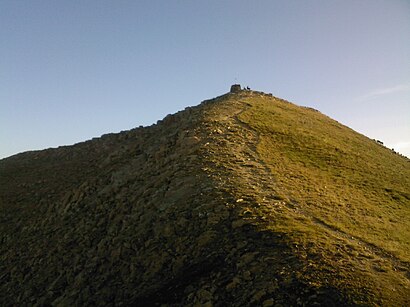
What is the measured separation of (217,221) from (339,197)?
29.4ft

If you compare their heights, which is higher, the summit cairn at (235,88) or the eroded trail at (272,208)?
the summit cairn at (235,88)

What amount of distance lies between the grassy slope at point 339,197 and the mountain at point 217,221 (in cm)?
9

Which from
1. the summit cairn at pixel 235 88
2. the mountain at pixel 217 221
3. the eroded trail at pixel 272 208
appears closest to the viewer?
the mountain at pixel 217 221

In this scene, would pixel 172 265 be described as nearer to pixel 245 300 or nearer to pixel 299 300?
pixel 245 300

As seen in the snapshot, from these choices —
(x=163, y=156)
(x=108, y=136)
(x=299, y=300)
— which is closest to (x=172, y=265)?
(x=299, y=300)

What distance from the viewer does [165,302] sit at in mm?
18156

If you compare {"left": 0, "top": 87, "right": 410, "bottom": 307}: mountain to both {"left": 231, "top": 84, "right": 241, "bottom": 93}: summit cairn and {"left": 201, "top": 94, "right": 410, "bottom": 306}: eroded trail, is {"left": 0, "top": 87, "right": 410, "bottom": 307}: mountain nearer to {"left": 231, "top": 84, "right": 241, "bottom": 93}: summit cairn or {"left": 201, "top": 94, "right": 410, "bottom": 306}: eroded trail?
{"left": 201, "top": 94, "right": 410, "bottom": 306}: eroded trail

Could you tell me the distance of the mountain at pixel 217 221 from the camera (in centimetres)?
1753

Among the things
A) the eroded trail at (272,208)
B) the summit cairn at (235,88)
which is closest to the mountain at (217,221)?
the eroded trail at (272,208)

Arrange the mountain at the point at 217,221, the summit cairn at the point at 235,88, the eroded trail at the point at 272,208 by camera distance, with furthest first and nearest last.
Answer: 1. the summit cairn at the point at 235,88
2. the eroded trail at the point at 272,208
3. the mountain at the point at 217,221

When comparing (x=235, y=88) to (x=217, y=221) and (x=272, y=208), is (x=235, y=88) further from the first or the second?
(x=217, y=221)

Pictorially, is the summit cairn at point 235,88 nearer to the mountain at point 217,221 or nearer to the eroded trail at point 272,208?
the mountain at point 217,221

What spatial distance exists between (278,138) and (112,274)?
57.6 ft

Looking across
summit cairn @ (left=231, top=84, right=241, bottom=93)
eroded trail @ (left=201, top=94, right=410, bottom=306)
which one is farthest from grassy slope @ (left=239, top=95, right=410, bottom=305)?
summit cairn @ (left=231, top=84, right=241, bottom=93)
